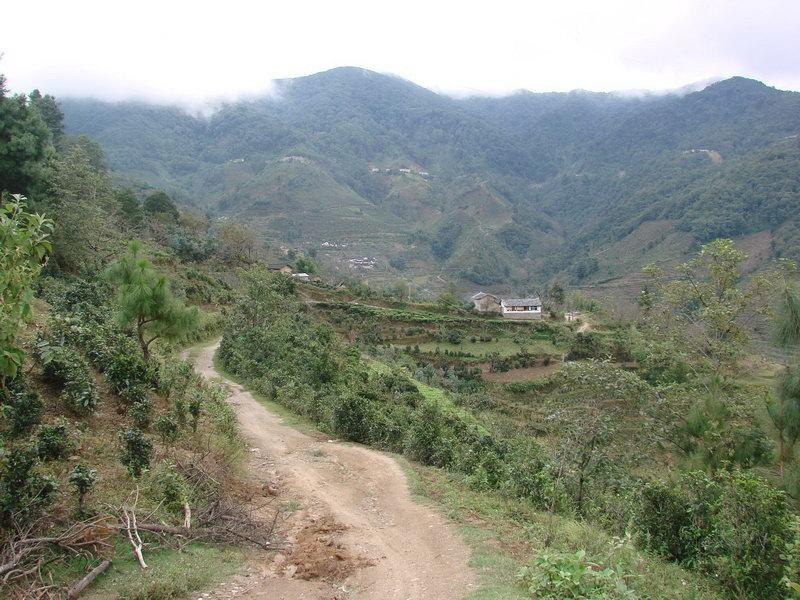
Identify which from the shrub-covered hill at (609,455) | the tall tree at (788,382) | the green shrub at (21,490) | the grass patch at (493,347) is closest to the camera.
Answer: the green shrub at (21,490)

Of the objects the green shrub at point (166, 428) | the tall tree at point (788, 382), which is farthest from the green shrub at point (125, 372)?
the tall tree at point (788, 382)

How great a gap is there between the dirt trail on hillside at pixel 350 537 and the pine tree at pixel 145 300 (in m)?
3.30

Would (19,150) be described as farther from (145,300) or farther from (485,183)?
(485,183)

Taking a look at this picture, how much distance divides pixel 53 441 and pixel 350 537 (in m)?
3.94

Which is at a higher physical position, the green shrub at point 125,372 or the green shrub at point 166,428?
the green shrub at point 125,372

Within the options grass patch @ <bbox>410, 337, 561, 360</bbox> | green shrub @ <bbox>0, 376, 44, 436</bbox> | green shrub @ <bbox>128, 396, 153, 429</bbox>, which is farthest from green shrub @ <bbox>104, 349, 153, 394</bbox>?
grass patch @ <bbox>410, 337, 561, 360</bbox>

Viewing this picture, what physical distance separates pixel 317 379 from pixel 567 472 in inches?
463

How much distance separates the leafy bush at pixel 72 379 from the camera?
8320 millimetres

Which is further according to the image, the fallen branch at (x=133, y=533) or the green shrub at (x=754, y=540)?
the green shrub at (x=754, y=540)

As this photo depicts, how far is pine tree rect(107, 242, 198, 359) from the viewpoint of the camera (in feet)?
38.9

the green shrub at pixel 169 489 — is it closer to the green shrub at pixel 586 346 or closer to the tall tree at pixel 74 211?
the tall tree at pixel 74 211

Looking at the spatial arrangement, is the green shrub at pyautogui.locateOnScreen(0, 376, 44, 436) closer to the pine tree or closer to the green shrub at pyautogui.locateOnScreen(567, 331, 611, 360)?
the pine tree

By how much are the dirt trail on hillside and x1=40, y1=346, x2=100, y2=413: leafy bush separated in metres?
3.06

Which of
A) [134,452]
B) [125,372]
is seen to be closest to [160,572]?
[134,452]
